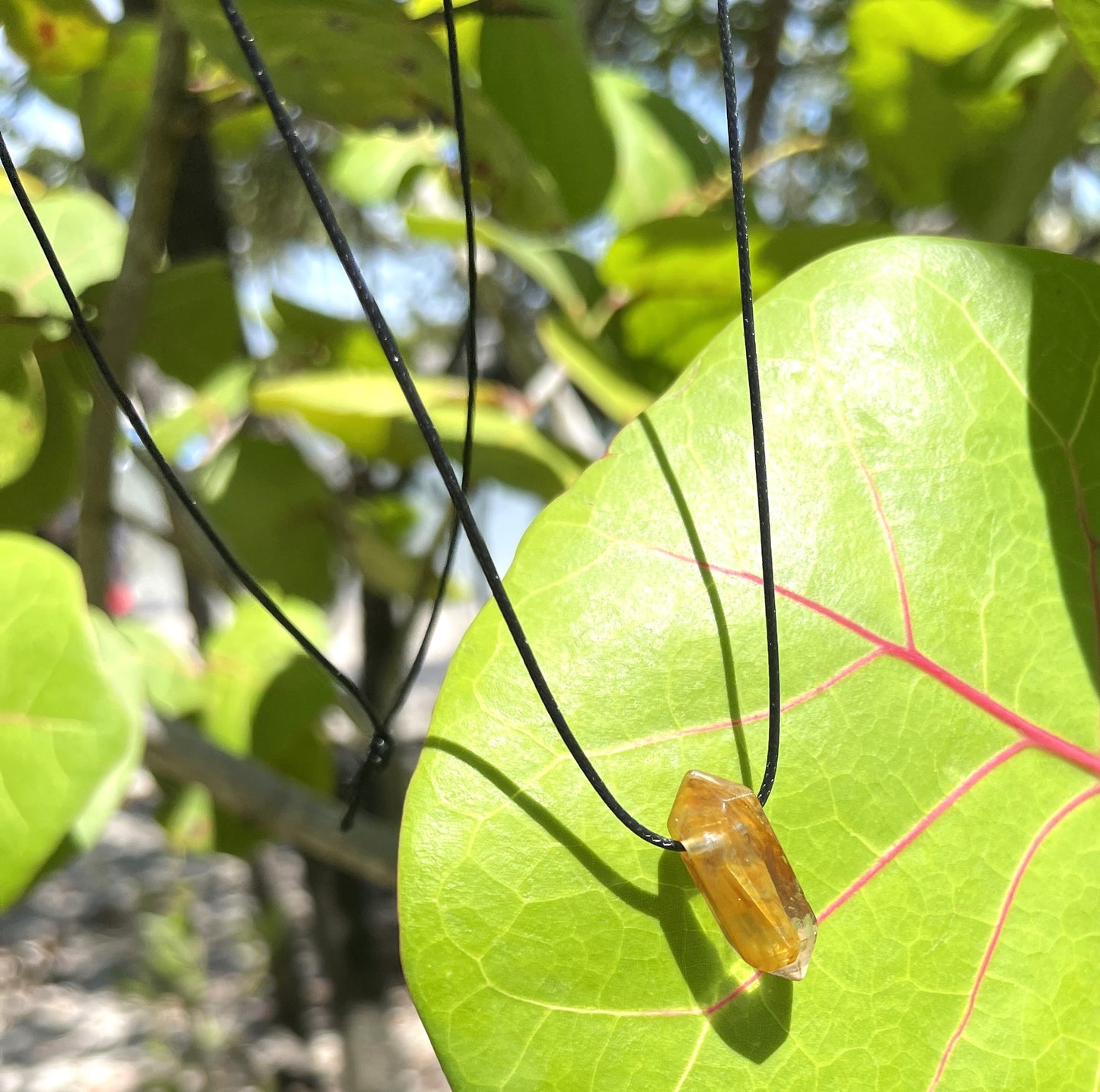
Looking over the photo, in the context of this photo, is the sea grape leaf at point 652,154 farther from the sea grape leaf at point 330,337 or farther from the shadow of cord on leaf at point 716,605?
the shadow of cord on leaf at point 716,605

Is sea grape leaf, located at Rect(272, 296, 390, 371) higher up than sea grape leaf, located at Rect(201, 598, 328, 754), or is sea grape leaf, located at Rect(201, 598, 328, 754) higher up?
sea grape leaf, located at Rect(272, 296, 390, 371)

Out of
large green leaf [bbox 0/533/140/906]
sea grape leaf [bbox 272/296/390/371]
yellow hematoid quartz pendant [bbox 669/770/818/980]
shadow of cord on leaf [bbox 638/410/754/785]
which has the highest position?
shadow of cord on leaf [bbox 638/410/754/785]

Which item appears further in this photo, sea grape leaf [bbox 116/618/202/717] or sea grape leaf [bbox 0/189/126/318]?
sea grape leaf [bbox 116/618/202/717]

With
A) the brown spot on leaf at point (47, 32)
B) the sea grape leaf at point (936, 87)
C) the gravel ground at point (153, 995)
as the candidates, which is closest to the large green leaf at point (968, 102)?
the sea grape leaf at point (936, 87)

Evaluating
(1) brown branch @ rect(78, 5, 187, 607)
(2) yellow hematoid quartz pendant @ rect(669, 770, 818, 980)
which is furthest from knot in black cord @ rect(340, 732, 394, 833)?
(1) brown branch @ rect(78, 5, 187, 607)

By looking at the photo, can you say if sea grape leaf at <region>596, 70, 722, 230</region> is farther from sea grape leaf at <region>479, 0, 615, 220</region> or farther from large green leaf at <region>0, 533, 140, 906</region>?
large green leaf at <region>0, 533, 140, 906</region>

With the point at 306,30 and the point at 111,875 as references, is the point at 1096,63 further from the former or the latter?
the point at 111,875

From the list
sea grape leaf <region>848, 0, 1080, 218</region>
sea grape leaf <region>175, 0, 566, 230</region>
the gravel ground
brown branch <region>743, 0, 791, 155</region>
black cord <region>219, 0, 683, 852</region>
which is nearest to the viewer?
black cord <region>219, 0, 683, 852</region>

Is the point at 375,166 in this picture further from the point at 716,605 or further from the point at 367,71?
the point at 716,605

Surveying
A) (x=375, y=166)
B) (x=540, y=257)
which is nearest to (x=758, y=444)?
(x=540, y=257)

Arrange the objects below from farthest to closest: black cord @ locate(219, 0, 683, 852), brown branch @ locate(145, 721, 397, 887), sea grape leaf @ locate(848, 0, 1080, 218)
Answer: sea grape leaf @ locate(848, 0, 1080, 218) → brown branch @ locate(145, 721, 397, 887) → black cord @ locate(219, 0, 683, 852)
